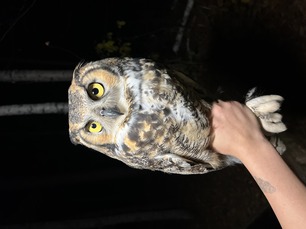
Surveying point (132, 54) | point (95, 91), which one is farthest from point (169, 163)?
point (132, 54)

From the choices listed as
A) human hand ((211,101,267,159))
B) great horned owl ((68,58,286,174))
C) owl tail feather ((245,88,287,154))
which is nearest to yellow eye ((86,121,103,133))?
great horned owl ((68,58,286,174))

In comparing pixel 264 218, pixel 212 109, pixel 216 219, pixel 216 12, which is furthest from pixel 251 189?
pixel 212 109

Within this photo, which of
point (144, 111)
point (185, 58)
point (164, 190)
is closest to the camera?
point (144, 111)

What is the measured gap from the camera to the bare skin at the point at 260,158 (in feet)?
2.27

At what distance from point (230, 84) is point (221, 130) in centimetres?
126

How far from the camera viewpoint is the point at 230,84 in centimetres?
200

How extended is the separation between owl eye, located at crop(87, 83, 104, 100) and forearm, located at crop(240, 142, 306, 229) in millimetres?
314

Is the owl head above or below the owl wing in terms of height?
above

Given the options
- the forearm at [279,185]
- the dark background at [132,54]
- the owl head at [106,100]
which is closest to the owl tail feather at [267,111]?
the forearm at [279,185]

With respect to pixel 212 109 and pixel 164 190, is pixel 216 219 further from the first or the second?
pixel 212 109

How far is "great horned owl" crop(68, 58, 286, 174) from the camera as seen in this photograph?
2.37 ft

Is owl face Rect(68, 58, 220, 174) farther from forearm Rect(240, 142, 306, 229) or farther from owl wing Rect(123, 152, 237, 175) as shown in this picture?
forearm Rect(240, 142, 306, 229)

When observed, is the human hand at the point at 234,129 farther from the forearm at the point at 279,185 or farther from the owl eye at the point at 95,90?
the owl eye at the point at 95,90

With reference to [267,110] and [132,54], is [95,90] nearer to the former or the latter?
[267,110]
